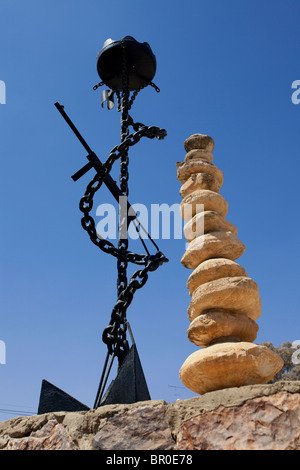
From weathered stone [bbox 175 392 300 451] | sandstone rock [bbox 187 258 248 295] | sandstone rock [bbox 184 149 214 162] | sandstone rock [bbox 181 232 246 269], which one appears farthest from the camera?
sandstone rock [bbox 184 149 214 162]

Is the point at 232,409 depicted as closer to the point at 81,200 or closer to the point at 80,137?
the point at 81,200

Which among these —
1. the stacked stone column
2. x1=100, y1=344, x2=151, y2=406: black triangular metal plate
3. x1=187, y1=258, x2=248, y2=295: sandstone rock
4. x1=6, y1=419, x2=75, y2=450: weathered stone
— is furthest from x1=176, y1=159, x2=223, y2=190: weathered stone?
x1=6, y1=419, x2=75, y2=450: weathered stone

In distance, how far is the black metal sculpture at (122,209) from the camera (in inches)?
89.7

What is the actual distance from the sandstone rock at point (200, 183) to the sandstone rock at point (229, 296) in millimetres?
812

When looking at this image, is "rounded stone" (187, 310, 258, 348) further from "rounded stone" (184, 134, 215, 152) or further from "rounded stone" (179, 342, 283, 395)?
"rounded stone" (184, 134, 215, 152)

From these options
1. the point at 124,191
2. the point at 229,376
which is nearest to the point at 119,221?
the point at 124,191

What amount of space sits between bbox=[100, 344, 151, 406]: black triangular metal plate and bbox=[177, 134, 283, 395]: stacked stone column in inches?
10.3

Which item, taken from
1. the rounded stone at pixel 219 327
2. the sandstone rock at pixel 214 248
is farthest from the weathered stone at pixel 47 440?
the sandstone rock at pixel 214 248

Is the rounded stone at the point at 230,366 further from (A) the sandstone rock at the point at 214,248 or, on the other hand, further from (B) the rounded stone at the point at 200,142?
(B) the rounded stone at the point at 200,142

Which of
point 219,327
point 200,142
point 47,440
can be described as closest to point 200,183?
point 200,142

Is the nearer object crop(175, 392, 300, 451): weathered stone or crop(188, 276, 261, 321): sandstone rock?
crop(175, 392, 300, 451): weathered stone

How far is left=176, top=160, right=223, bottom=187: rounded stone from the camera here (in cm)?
297

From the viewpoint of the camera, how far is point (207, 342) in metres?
2.26
